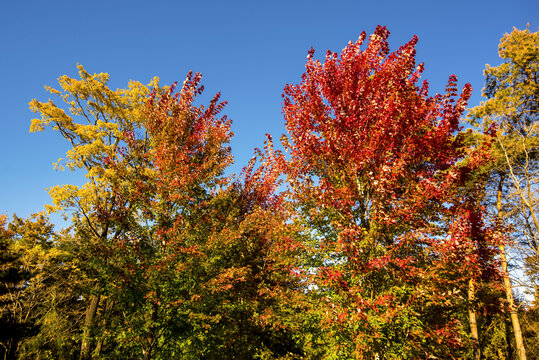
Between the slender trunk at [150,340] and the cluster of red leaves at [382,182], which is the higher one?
the cluster of red leaves at [382,182]

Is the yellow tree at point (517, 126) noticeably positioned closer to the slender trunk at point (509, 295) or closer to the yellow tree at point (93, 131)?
the slender trunk at point (509, 295)

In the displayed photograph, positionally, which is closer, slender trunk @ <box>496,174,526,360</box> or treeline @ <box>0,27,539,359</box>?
treeline @ <box>0,27,539,359</box>

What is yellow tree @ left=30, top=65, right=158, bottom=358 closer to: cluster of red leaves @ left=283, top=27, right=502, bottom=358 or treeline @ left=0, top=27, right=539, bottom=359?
treeline @ left=0, top=27, right=539, bottom=359

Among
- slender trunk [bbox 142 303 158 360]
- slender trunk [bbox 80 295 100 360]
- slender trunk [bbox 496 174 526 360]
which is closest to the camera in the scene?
slender trunk [bbox 80 295 100 360]

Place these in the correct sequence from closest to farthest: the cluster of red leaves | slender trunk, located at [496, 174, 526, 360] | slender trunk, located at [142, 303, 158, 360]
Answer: the cluster of red leaves → slender trunk, located at [142, 303, 158, 360] → slender trunk, located at [496, 174, 526, 360]

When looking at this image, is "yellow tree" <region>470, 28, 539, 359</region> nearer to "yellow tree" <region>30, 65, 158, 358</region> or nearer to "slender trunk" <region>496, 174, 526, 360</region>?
"slender trunk" <region>496, 174, 526, 360</region>

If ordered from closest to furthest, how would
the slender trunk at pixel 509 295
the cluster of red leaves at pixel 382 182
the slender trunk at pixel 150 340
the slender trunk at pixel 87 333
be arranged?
the cluster of red leaves at pixel 382 182 → the slender trunk at pixel 87 333 → the slender trunk at pixel 150 340 → the slender trunk at pixel 509 295

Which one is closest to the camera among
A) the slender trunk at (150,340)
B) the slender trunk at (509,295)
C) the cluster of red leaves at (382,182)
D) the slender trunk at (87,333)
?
the cluster of red leaves at (382,182)

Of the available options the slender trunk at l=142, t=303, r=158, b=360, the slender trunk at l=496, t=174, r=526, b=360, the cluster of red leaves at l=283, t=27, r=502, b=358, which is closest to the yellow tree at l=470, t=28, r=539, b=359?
the slender trunk at l=496, t=174, r=526, b=360

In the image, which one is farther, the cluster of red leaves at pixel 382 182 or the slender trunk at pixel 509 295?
the slender trunk at pixel 509 295

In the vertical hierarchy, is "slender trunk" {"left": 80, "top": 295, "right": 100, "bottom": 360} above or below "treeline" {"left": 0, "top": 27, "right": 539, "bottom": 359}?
below

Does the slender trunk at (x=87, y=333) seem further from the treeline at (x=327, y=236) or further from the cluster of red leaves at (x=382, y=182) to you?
the cluster of red leaves at (x=382, y=182)

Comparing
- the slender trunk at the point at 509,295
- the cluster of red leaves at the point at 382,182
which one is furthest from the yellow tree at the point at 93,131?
the slender trunk at the point at 509,295

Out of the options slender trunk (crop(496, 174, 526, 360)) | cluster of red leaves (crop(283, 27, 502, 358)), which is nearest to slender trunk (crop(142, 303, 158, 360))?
cluster of red leaves (crop(283, 27, 502, 358))
